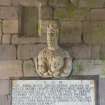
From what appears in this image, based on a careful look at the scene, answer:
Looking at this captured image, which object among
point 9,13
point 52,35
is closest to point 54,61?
point 52,35

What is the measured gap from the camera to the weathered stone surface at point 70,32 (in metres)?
5.25

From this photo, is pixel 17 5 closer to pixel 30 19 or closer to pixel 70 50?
pixel 30 19

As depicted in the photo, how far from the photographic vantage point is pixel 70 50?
5.25m

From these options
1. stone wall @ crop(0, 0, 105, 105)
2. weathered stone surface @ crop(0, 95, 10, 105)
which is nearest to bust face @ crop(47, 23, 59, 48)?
stone wall @ crop(0, 0, 105, 105)

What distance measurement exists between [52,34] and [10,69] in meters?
0.61

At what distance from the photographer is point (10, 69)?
524 cm

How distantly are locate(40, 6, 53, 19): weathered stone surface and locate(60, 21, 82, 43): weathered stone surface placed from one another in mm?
172

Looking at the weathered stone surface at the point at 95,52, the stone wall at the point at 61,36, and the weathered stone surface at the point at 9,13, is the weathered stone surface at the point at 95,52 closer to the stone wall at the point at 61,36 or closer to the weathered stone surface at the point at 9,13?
the stone wall at the point at 61,36

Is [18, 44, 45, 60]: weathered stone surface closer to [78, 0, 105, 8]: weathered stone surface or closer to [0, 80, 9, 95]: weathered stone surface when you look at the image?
[0, 80, 9, 95]: weathered stone surface

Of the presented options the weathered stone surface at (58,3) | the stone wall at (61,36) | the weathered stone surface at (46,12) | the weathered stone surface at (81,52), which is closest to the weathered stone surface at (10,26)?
the stone wall at (61,36)

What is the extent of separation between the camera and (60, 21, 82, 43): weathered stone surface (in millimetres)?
5254

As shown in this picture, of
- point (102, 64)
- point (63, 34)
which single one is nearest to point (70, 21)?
point (63, 34)

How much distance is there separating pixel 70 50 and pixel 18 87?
0.70 m

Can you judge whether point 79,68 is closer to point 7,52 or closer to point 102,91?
point 102,91
